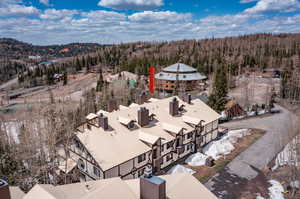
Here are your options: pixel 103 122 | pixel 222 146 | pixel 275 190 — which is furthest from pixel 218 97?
pixel 103 122

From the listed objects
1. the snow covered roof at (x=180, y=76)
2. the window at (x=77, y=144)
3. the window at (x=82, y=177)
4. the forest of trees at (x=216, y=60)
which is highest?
the forest of trees at (x=216, y=60)

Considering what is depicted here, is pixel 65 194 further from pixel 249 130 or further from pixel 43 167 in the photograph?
pixel 249 130

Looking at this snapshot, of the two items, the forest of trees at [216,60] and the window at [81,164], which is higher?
the forest of trees at [216,60]

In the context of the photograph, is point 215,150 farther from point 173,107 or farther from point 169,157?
point 173,107

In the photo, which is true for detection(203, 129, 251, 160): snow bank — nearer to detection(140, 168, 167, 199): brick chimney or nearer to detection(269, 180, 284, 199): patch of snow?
detection(269, 180, 284, 199): patch of snow

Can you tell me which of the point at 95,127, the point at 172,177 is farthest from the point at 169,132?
the point at 172,177

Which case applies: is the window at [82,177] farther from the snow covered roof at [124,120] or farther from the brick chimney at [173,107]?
the brick chimney at [173,107]

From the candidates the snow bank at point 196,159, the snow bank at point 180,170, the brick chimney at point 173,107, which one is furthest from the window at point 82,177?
the brick chimney at point 173,107
